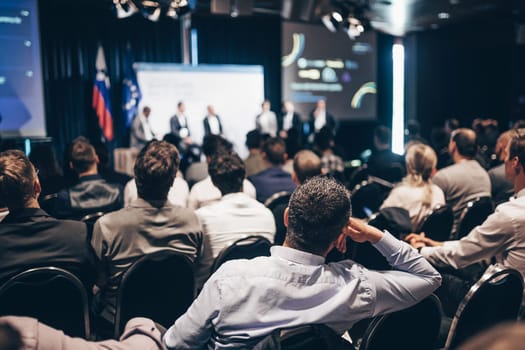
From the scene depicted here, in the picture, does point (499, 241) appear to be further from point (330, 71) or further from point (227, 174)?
point (330, 71)

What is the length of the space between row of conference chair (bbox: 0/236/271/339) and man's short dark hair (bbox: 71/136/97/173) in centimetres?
155

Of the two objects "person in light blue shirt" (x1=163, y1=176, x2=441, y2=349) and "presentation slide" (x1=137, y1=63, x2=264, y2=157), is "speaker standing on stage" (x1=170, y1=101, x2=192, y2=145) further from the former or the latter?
"person in light blue shirt" (x1=163, y1=176, x2=441, y2=349)

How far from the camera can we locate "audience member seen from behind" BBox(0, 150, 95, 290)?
2215 millimetres

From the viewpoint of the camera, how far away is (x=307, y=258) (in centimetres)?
158

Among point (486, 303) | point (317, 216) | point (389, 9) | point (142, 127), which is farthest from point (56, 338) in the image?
point (389, 9)

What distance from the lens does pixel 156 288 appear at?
2.39 m

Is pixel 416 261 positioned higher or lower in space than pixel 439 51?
lower

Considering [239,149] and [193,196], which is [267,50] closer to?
[239,149]

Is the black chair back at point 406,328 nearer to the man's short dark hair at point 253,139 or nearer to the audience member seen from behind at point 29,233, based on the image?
the audience member seen from behind at point 29,233

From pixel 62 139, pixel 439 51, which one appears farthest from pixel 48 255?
pixel 439 51

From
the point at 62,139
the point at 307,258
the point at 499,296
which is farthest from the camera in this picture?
the point at 62,139

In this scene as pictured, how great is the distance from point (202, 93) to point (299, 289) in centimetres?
997

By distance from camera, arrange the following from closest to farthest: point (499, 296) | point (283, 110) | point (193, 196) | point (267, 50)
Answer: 1. point (499, 296)
2. point (193, 196)
3. point (283, 110)
4. point (267, 50)

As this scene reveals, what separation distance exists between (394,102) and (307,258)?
44.6ft
